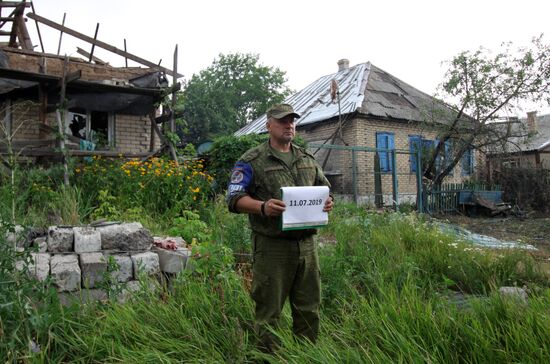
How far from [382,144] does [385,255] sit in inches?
475

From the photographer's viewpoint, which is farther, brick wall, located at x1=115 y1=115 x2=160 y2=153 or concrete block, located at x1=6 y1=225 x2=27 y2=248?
brick wall, located at x1=115 y1=115 x2=160 y2=153

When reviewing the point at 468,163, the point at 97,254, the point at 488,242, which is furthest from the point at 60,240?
the point at 468,163

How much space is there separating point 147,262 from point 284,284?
67.2 inches

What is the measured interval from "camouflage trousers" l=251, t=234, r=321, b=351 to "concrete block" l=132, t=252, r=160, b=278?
1.50m

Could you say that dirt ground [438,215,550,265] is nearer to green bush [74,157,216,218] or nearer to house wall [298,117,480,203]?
house wall [298,117,480,203]

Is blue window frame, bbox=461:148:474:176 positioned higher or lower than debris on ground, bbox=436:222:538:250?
higher

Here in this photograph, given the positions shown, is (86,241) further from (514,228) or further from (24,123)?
(514,228)

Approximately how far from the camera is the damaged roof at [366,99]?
15.7m

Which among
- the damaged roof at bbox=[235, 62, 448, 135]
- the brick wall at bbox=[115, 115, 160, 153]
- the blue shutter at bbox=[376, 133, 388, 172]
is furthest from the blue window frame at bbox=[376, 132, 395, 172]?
the brick wall at bbox=[115, 115, 160, 153]

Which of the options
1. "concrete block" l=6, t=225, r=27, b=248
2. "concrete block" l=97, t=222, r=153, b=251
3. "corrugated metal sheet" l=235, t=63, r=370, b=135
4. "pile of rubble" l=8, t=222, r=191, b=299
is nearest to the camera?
"concrete block" l=6, t=225, r=27, b=248

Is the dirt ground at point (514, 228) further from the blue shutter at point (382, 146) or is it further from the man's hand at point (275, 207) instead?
the man's hand at point (275, 207)

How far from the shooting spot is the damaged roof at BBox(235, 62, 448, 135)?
1570 cm

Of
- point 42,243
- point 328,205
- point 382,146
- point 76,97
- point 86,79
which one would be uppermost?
point 86,79

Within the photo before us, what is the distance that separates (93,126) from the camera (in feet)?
35.8
